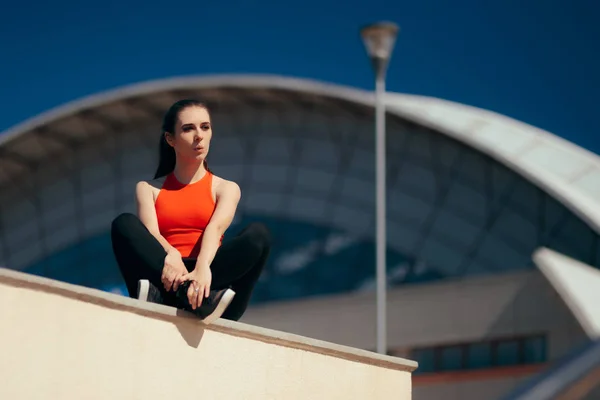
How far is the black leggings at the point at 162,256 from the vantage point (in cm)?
521

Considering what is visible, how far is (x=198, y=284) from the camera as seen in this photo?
4930 millimetres

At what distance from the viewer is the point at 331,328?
26.1m

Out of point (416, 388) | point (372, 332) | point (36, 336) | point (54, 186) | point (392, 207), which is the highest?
point (54, 186)

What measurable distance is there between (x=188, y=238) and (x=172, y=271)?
1.40 feet

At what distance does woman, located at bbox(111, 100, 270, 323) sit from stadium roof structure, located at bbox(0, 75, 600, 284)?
20548 mm

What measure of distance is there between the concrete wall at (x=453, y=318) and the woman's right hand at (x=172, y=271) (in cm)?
1732

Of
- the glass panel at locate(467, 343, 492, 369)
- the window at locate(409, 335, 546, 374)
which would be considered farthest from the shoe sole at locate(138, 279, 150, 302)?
the glass panel at locate(467, 343, 492, 369)

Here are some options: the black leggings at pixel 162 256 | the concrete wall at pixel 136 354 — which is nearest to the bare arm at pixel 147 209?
the black leggings at pixel 162 256

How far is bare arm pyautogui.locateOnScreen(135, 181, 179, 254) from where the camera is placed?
5445 mm

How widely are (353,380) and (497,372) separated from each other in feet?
58.5

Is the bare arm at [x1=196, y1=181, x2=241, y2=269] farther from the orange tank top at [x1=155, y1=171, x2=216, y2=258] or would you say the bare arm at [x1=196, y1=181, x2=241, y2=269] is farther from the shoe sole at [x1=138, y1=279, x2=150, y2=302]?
the shoe sole at [x1=138, y1=279, x2=150, y2=302]

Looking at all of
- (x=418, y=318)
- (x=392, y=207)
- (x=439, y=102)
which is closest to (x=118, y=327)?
(x=418, y=318)

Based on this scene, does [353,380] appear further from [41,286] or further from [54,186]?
[54,186]

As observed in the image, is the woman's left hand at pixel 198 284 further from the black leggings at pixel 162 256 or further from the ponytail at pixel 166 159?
the ponytail at pixel 166 159
